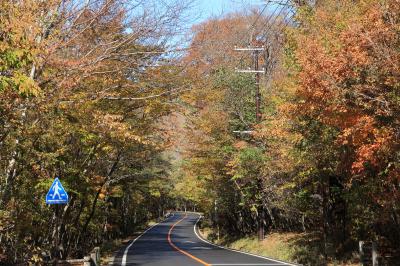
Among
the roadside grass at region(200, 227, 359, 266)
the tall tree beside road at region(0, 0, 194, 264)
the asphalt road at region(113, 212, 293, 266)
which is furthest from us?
the asphalt road at region(113, 212, 293, 266)

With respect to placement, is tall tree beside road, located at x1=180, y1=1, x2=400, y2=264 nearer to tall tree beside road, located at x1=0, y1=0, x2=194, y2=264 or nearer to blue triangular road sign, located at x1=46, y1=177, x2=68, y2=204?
tall tree beside road, located at x1=0, y1=0, x2=194, y2=264

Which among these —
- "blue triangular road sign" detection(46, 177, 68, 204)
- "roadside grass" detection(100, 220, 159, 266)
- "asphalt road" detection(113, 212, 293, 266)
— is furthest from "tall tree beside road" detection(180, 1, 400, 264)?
"roadside grass" detection(100, 220, 159, 266)

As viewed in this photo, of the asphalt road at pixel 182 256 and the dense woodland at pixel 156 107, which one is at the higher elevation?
the dense woodland at pixel 156 107

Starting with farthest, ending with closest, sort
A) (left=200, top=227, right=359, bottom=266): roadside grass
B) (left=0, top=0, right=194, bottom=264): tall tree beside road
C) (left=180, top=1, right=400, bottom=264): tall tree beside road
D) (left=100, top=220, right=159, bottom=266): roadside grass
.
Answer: (left=100, top=220, right=159, bottom=266): roadside grass, (left=200, top=227, right=359, bottom=266): roadside grass, (left=180, top=1, right=400, bottom=264): tall tree beside road, (left=0, top=0, right=194, bottom=264): tall tree beside road

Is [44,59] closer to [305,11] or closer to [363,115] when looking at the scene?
[363,115]

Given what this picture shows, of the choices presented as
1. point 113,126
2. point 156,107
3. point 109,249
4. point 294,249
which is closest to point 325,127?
point 156,107

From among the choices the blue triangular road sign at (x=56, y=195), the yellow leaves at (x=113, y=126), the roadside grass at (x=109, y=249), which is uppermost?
the yellow leaves at (x=113, y=126)

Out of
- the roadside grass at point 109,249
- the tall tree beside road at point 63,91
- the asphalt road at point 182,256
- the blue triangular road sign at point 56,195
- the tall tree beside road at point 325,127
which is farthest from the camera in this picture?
the roadside grass at point 109,249

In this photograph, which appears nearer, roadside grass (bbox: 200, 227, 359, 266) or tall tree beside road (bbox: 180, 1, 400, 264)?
tall tree beside road (bbox: 180, 1, 400, 264)

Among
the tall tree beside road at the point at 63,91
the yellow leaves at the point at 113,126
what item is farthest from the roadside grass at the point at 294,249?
the yellow leaves at the point at 113,126

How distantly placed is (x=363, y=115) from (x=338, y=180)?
1016cm

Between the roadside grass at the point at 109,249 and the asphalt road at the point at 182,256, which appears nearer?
the asphalt road at the point at 182,256

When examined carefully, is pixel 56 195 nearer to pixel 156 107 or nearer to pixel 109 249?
pixel 156 107

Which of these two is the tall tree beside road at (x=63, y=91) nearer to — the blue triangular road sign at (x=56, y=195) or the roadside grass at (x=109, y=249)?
the blue triangular road sign at (x=56, y=195)
